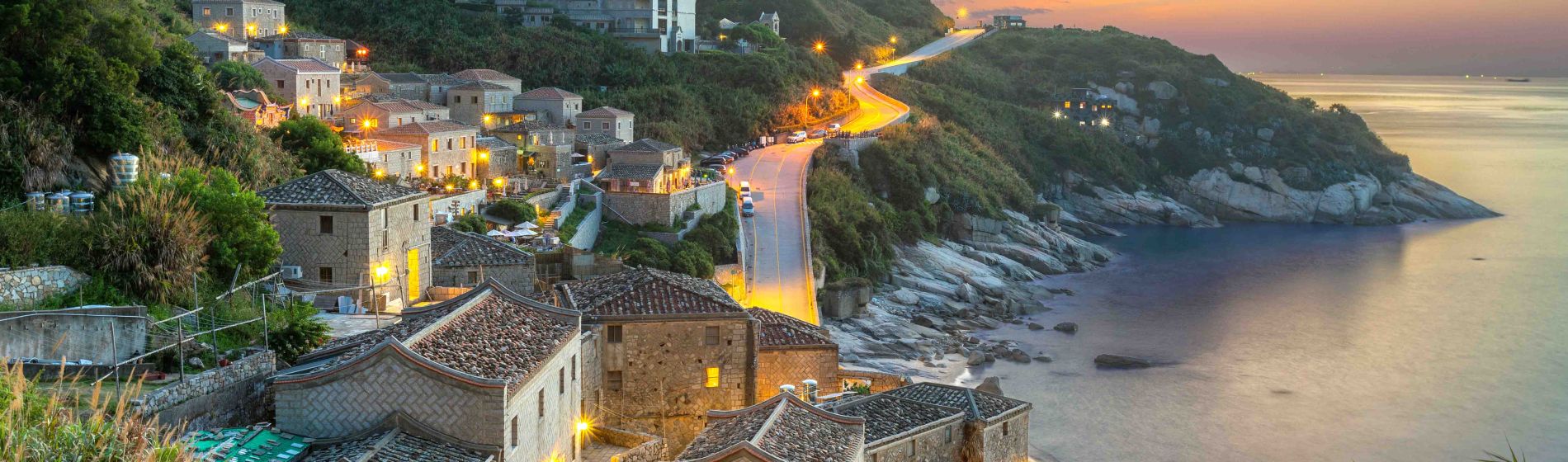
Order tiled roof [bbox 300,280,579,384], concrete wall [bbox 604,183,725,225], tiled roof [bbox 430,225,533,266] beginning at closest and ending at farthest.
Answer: tiled roof [bbox 300,280,579,384] → tiled roof [bbox 430,225,533,266] → concrete wall [bbox 604,183,725,225]

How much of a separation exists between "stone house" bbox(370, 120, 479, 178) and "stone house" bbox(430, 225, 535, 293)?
14.0 m

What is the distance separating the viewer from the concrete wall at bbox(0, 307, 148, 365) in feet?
59.6

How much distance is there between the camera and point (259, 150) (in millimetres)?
33219

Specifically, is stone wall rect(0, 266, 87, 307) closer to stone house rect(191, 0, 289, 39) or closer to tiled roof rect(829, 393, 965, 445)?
tiled roof rect(829, 393, 965, 445)

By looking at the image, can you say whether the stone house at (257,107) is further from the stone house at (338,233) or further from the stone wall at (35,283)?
the stone wall at (35,283)

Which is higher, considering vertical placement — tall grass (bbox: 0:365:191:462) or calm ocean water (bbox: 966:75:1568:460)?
tall grass (bbox: 0:365:191:462)

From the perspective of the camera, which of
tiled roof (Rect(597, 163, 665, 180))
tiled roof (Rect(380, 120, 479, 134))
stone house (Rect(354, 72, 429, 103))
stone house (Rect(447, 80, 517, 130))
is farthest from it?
stone house (Rect(447, 80, 517, 130))

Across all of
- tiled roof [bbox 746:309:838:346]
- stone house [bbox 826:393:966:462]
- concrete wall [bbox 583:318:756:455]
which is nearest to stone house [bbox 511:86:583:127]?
tiled roof [bbox 746:309:838:346]

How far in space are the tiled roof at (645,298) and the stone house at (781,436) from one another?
105 inches

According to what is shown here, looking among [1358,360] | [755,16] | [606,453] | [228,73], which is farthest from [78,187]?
[755,16]

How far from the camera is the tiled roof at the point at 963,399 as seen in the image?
25969 millimetres

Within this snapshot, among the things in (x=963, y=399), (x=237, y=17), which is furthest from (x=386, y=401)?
(x=237, y=17)

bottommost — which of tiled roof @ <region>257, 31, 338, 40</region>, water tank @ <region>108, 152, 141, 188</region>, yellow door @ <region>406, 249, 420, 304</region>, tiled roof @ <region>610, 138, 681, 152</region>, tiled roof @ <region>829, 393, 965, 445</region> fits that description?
tiled roof @ <region>829, 393, 965, 445</region>

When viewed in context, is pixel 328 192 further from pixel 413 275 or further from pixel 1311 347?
pixel 1311 347
